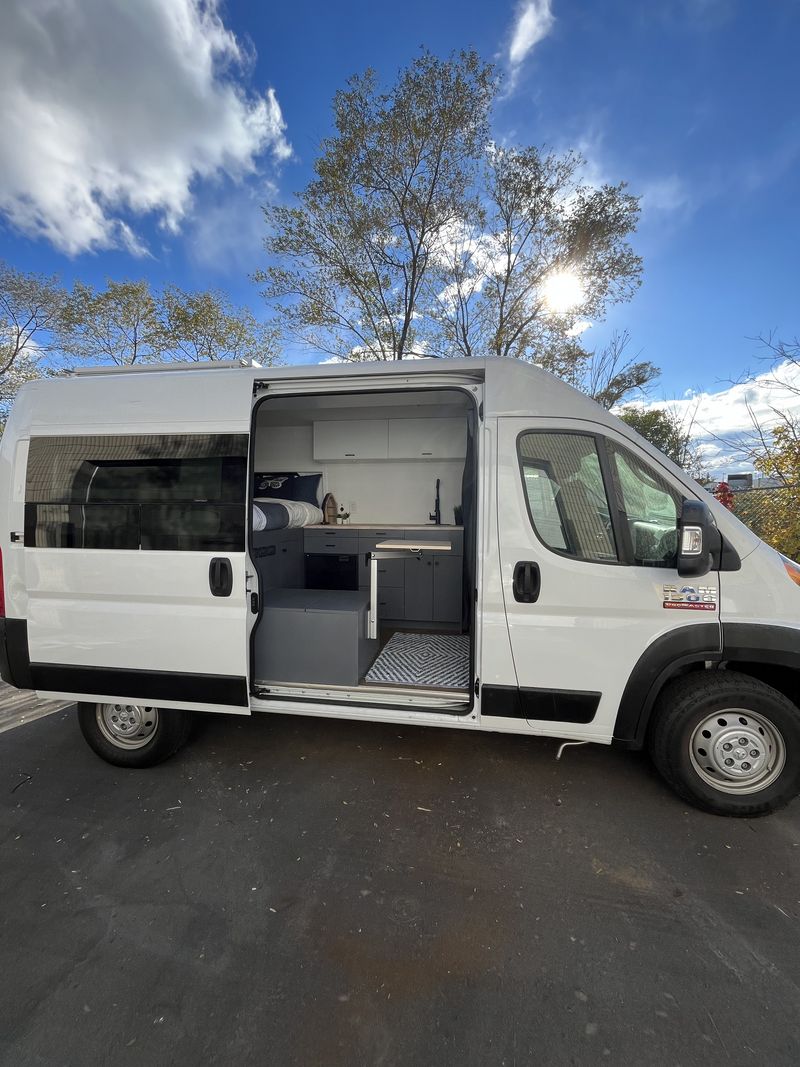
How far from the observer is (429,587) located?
5.57 meters

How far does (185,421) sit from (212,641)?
129 cm

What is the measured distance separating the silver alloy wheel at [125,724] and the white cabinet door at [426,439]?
13.1 feet

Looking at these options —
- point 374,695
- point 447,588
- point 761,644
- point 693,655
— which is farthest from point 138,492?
point 447,588

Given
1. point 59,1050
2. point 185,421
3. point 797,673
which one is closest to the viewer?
point 59,1050

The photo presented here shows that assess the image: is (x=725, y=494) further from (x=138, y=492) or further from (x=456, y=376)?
(x=138, y=492)

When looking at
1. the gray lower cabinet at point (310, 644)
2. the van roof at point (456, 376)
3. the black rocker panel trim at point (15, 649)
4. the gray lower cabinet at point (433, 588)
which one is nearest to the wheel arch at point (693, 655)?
the van roof at point (456, 376)

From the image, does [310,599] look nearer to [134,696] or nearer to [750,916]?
[134,696]

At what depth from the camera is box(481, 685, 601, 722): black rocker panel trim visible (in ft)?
7.88

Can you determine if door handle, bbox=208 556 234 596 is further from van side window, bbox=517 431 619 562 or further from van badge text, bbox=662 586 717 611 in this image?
van badge text, bbox=662 586 717 611

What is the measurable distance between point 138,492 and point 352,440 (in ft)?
11.6

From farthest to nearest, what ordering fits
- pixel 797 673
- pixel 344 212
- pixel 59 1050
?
1. pixel 344 212
2. pixel 797 673
3. pixel 59 1050

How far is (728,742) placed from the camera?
7.88ft

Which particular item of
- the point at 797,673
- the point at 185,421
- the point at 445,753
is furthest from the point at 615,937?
the point at 185,421

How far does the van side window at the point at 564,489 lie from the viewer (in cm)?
238
